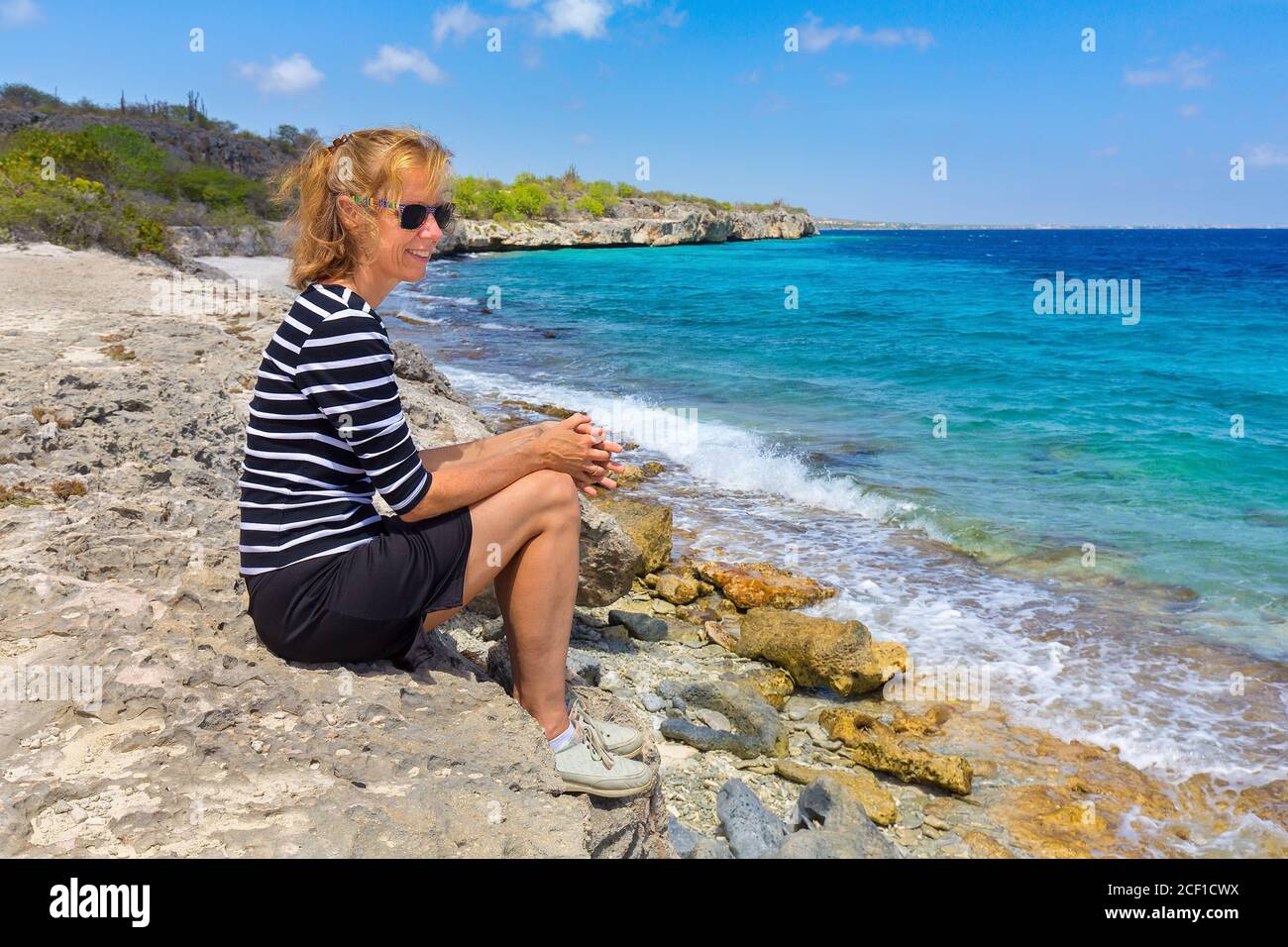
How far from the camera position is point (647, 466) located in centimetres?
1173

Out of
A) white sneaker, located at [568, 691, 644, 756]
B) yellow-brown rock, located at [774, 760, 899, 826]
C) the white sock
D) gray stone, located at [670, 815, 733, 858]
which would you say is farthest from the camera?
yellow-brown rock, located at [774, 760, 899, 826]

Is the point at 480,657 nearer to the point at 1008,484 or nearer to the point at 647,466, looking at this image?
the point at 647,466

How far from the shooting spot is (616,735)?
10.5ft

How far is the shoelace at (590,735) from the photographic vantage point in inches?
119

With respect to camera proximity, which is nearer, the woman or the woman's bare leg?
the woman

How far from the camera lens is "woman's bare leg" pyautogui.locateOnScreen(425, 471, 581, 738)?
2859 millimetres

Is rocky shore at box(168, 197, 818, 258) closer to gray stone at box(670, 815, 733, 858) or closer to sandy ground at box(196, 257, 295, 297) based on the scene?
sandy ground at box(196, 257, 295, 297)

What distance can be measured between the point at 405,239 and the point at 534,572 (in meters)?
1.21

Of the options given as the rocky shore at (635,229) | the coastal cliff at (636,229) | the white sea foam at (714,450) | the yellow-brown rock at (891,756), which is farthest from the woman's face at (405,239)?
the coastal cliff at (636,229)

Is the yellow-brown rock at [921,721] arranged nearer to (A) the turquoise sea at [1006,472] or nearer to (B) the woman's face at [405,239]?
(A) the turquoise sea at [1006,472]

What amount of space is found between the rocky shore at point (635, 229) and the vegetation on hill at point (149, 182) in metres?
3.20

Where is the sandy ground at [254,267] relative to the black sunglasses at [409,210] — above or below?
above

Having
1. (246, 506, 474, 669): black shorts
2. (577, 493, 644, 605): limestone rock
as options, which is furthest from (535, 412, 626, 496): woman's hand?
(577, 493, 644, 605): limestone rock

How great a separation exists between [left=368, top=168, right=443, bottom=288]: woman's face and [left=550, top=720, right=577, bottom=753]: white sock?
1637 mm
